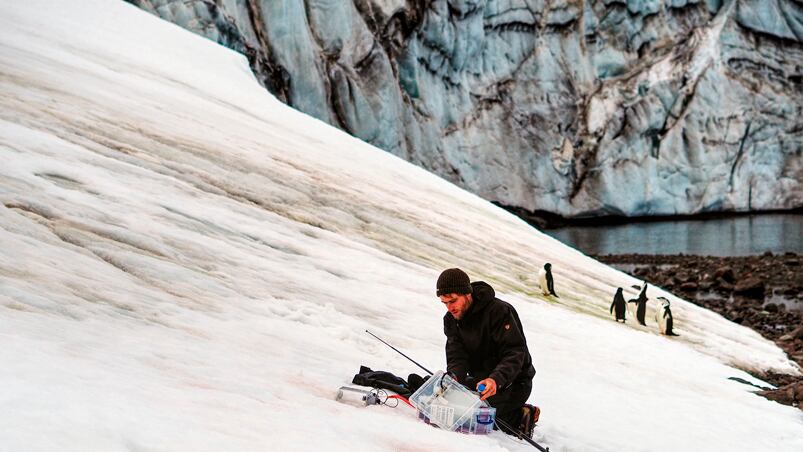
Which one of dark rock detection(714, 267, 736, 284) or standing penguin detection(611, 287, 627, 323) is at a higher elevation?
dark rock detection(714, 267, 736, 284)

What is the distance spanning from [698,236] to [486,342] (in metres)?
43.0

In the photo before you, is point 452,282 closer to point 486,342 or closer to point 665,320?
point 486,342

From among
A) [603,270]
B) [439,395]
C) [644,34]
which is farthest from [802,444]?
[644,34]

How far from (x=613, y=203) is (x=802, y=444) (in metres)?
50.4

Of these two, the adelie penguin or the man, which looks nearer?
the man

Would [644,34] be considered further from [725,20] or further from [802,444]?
[802,444]

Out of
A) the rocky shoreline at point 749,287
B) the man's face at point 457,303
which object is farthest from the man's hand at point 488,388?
the rocky shoreline at point 749,287

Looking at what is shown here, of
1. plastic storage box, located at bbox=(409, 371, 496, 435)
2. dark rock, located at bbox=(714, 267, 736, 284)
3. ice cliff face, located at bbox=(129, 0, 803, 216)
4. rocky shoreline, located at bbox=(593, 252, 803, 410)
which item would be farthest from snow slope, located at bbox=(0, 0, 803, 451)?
ice cliff face, located at bbox=(129, 0, 803, 216)

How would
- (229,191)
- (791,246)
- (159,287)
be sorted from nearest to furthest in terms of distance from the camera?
(159,287)
(229,191)
(791,246)

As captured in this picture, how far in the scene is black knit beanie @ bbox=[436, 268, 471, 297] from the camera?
450 centimetres

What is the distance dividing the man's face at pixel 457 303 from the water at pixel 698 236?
34578mm

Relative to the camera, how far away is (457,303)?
462cm

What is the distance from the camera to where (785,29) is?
177 feet

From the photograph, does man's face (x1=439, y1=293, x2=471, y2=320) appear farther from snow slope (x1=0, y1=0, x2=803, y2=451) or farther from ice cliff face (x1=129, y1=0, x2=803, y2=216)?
ice cliff face (x1=129, y1=0, x2=803, y2=216)
